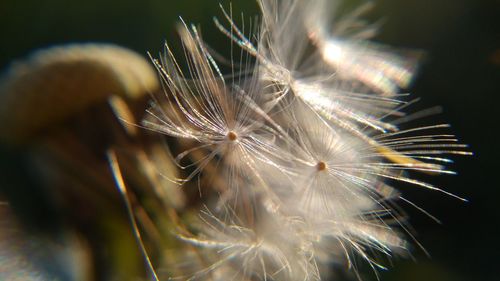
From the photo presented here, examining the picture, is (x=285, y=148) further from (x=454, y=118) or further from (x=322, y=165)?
(x=454, y=118)

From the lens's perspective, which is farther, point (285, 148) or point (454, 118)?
point (454, 118)

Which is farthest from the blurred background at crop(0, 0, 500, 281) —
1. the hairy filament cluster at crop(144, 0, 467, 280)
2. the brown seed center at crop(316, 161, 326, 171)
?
the brown seed center at crop(316, 161, 326, 171)

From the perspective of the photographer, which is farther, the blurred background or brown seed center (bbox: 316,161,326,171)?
the blurred background

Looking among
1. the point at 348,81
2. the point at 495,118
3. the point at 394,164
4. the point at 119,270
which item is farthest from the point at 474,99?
the point at 119,270

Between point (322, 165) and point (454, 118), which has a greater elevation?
point (454, 118)

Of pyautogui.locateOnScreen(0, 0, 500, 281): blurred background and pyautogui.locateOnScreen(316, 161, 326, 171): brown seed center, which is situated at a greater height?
pyautogui.locateOnScreen(0, 0, 500, 281): blurred background

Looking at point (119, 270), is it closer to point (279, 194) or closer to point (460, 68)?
point (279, 194)

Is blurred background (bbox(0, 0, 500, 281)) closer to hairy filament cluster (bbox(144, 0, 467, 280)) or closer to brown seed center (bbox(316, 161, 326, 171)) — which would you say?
hairy filament cluster (bbox(144, 0, 467, 280))

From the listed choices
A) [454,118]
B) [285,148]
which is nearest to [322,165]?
[285,148]
